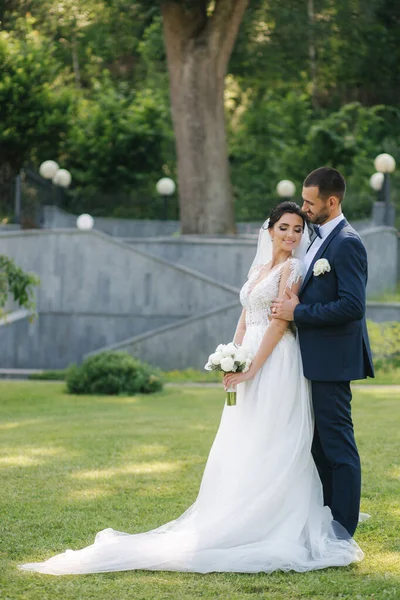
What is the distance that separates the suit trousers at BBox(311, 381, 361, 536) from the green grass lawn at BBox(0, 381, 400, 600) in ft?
0.96

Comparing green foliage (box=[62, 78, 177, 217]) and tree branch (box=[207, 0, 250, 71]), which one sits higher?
tree branch (box=[207, 0, 250, 71])

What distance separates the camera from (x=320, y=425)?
573 centimetres

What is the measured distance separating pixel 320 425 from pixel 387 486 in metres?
2.02

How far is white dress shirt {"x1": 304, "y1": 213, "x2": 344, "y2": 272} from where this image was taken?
5.87 meters

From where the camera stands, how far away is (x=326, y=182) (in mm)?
5773

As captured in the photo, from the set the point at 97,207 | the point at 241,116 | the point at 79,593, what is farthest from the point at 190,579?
the point at 241,116

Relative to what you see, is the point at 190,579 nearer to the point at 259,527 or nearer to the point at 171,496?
the point at 259,527

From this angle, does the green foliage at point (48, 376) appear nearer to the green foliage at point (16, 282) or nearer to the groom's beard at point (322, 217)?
the green foliage at point (16, 282)

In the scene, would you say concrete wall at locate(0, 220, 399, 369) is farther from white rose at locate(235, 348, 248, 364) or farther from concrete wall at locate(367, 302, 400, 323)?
white rose at locate(235, 348, 248, 364)

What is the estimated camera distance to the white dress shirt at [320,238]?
19.2 ft

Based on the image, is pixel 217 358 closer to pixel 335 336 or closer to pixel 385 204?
pixel 335 336

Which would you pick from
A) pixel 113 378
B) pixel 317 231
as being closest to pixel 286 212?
pixel 317 231

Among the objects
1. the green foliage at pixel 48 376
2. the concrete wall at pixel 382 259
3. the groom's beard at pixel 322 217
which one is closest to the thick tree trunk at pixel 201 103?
the concrete wall at pixel 382 259

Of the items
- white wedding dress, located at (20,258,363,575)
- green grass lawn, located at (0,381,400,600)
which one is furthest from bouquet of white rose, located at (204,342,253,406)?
green grass lawn, located at (0,381,400,600)
